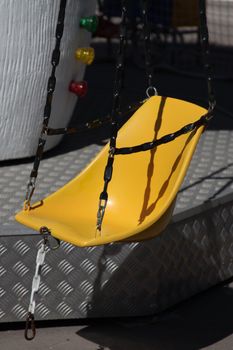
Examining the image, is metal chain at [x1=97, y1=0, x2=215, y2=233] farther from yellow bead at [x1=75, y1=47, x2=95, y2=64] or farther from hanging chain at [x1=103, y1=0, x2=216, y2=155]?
yellow bead at [x1=75, y1=47, x2=95, y2=64]

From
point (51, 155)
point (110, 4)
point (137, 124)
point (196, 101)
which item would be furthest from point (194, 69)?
point (137, 124)

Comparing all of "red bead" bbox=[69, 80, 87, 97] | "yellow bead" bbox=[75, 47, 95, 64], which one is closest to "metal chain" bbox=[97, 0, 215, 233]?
"yellow bead" bbox=[75, 47, 95, 64]

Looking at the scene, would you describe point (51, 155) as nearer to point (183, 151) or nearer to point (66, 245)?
point (66, 245)

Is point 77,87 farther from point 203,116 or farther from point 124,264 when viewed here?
point 203,116

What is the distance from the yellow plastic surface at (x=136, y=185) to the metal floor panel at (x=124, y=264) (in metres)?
0.28

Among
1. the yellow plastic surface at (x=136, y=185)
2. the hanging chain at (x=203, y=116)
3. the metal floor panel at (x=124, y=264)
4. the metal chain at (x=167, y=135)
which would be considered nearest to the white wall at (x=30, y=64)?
the metal floor panel at (x=124, y=264)

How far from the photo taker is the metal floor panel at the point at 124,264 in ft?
13.5

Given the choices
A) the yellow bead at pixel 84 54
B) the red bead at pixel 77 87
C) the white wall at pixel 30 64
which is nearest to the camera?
the white wall at pixel 30 64

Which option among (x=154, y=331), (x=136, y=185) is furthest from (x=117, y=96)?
(x=154, y=331)

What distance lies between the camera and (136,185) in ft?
13.1

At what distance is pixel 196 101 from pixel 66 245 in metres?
2.57

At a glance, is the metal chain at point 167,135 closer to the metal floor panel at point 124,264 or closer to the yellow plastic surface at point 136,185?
the yellow plastic surface at point 136,185

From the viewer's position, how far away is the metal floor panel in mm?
4102

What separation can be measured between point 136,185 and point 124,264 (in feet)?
1.31
